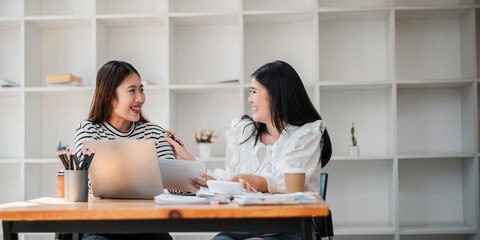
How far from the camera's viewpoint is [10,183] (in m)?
3.90

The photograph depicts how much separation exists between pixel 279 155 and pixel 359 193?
1873mm

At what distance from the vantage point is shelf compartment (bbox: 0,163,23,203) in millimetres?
3895

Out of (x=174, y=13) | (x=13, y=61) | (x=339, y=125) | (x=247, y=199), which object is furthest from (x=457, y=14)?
(x=13, y=61)

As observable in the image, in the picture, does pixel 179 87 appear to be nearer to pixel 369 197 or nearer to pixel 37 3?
pixel 37 3

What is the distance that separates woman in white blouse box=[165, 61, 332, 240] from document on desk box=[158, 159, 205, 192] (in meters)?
0.23

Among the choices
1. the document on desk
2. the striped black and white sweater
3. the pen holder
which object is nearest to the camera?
the pen holder

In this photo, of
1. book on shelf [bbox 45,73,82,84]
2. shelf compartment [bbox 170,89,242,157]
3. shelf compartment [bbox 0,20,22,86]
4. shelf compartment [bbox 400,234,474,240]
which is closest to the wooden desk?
book on shelf [bbox 45,73,82,84]

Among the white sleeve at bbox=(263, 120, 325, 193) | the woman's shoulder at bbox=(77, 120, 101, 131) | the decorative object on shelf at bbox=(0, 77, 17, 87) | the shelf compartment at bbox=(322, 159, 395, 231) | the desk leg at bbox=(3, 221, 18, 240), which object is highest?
the decorative object on shelf at bbox=(0, 77, 17, 87)

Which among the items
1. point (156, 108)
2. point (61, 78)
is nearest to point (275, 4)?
point (156, 108)

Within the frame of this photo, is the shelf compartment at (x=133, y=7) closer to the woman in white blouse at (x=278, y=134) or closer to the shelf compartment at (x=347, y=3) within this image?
the shelf compartment at (x=347, y=3)

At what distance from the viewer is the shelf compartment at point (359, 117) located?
375 cm

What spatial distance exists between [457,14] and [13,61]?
340 centimetres

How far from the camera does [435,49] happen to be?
3.74m

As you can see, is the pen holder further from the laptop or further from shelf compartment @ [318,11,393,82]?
shelf compartment @ [318,11,393,82]
